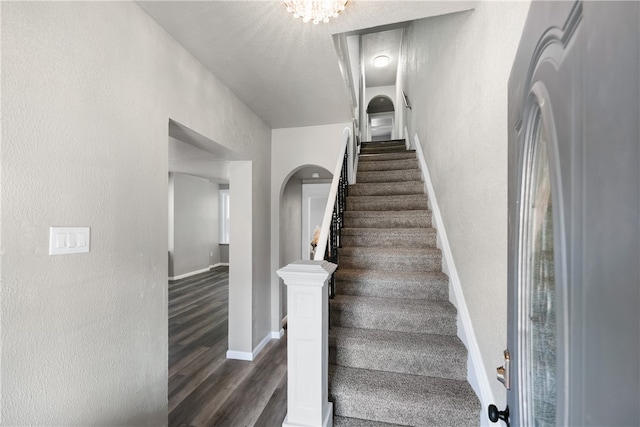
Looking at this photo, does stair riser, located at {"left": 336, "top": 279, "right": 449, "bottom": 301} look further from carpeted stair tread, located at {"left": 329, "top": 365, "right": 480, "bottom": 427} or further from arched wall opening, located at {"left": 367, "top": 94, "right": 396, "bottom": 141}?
arched wall opening, located at {"left": 367, "top": 94, "right": 396, "bottom": 141}

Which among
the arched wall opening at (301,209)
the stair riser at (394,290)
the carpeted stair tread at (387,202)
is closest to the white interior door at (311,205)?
the arched wall opening at (301,209)

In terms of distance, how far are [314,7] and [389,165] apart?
2.52 meters

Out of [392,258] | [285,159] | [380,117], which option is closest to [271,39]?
[285,159]

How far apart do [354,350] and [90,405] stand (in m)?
1.42

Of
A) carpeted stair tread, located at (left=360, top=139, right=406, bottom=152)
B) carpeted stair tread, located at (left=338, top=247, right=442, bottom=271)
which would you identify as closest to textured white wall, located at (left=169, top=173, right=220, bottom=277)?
carpeted stair tread, located at (left=360, top=139, right=406, bottom=152)

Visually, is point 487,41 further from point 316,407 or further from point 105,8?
point 316,407

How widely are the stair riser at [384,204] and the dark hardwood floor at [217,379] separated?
1908mm

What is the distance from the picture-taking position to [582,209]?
37 cm

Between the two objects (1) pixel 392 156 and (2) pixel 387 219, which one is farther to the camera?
(1) pixel 392 156

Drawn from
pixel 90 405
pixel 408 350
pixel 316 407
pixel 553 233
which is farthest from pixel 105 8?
pixel 408 350

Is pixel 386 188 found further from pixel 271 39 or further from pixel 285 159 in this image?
pixel 271 39

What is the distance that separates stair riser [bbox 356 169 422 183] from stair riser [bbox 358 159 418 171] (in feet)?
0.50

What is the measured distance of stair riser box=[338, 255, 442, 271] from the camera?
95.3 inches

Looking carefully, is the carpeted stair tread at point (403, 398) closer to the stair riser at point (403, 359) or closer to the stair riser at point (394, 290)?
the stair riser at point (403, 359)
